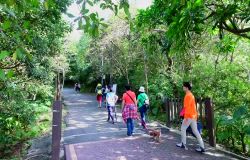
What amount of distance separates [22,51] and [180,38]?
9.33 ft

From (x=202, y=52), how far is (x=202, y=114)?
5479 mm

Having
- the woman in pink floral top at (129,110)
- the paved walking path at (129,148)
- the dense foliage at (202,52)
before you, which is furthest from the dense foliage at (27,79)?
the woman in pink floral top at (129,110)

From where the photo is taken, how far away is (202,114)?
1077 cm

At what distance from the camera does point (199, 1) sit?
15.5 ft

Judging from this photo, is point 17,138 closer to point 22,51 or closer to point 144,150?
point 144,150

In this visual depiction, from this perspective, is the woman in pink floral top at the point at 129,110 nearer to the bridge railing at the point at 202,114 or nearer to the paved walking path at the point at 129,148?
the paved walking path at the point at 129,148

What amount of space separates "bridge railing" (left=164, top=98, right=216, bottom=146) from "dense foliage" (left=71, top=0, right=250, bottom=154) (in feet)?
1.77

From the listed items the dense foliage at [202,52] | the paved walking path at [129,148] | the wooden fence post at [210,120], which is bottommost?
the paved walking path at [129,148]

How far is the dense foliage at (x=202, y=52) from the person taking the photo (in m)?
5.11

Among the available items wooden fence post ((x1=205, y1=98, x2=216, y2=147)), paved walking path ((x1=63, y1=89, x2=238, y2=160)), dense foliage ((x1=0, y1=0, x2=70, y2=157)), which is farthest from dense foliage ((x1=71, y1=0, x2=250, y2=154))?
dense foliage ((x1=0, y1=0, x2=70, y2=157))

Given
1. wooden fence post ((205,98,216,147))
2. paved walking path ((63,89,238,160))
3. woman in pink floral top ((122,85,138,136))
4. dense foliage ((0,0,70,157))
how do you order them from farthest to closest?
woman in pink floral top ((122,85,138,136)) < dense foliage ((0,0,70,157)) < wooden fence post ((205,98,216,147)) < paved walking path ((63,89,238,160))

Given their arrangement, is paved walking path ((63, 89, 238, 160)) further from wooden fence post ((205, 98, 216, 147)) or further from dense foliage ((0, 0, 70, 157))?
dense foliage ((0, 0, 70, 157))

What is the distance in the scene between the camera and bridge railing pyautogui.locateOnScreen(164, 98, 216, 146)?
380 inches

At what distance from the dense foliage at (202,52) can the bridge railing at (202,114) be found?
0.54 metres
